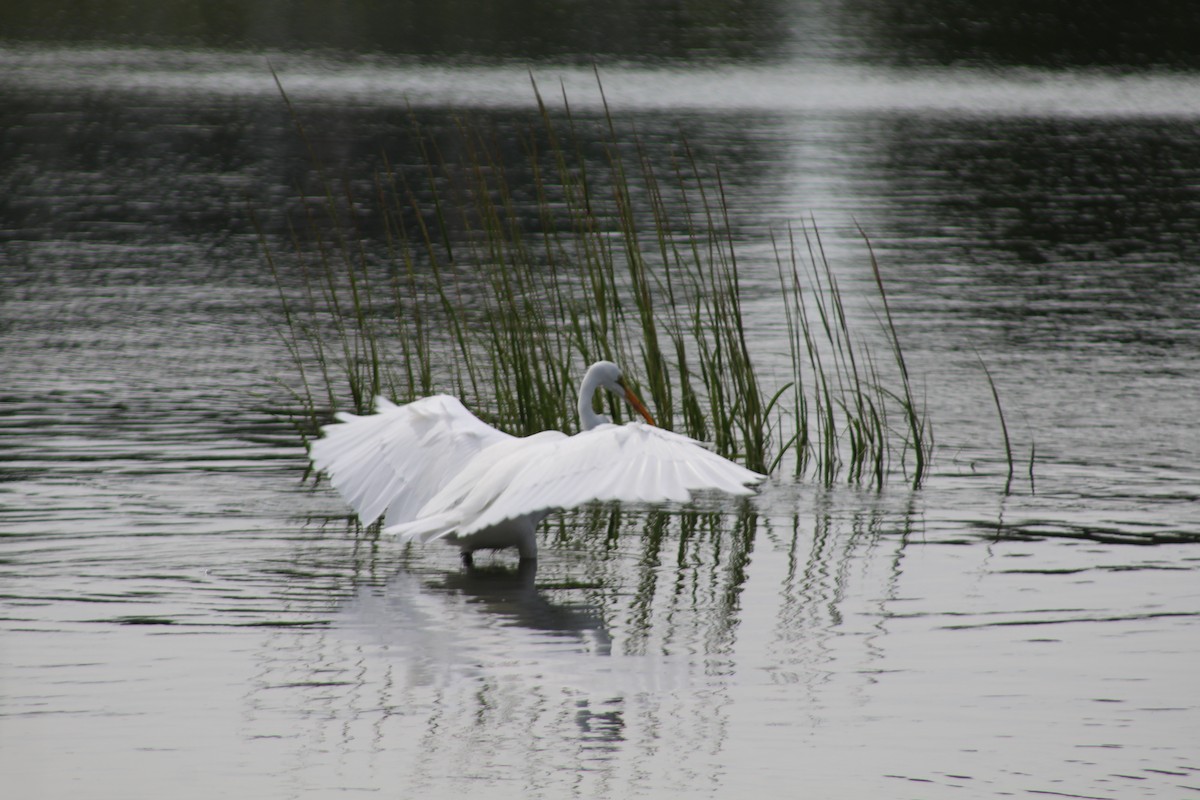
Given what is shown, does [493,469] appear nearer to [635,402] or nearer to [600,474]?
[600,474]

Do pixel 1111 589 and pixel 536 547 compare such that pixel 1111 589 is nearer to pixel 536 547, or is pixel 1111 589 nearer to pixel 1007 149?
pixel 536 547

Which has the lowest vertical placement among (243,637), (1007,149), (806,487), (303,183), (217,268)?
(243,637)

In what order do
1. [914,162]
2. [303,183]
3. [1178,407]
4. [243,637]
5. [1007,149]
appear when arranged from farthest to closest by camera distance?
[1007,149]
[914,162]
[303,183]
[1178,407]
[243,637]

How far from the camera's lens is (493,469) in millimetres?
6930

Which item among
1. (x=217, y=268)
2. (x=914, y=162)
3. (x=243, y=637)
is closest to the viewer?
(x=243, y=637)

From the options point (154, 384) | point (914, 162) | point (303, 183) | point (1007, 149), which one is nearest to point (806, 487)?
point (154, 384)

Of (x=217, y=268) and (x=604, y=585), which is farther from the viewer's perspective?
(x=217, y=268)

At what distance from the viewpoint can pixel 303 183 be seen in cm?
2345

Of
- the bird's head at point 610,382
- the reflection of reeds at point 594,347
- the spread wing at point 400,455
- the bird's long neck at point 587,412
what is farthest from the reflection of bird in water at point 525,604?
the reflection of reeds at point 594,347

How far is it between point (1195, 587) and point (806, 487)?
90.1 inches

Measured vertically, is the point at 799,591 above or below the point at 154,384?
below

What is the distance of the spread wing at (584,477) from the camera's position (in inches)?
245

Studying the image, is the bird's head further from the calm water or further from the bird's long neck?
the calm water

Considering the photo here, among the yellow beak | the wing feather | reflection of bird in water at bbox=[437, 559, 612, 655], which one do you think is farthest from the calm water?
the yellow beak
